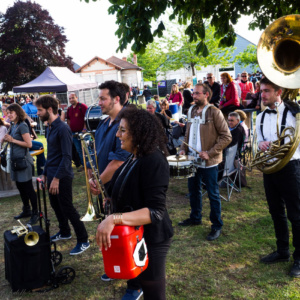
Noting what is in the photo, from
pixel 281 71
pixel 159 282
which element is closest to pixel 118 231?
pixel 159 282

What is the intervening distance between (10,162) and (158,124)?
3.92 meters

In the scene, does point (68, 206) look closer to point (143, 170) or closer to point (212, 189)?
point (212, 189)

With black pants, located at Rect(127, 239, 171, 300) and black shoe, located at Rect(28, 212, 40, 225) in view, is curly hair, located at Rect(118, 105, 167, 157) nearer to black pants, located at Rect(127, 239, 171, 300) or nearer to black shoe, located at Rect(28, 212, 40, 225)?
black pants, located at Rect(127, 239, 171, 300)

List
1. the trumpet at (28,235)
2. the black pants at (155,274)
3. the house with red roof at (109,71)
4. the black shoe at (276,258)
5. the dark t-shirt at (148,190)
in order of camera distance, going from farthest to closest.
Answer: the house with red roof at (109,71)
the black shoe at (276,258)
the trumpet at (28,235)
the black pants at (155,274)
the dark t-shirt at (148,190)

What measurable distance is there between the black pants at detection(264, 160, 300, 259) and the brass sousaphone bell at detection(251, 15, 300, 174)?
0.20 m

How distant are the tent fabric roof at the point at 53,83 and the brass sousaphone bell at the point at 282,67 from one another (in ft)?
41.4

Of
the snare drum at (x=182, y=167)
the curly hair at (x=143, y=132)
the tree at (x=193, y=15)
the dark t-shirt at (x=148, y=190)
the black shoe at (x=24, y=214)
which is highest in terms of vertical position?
the tree at (x=193, y=15)

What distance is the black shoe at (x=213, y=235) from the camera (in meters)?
4.35

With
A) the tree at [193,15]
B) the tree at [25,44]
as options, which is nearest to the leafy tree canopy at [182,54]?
the tree at [25,44]

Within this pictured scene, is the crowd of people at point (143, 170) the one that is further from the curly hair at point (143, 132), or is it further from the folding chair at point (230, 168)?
the folding chair at point (230, 168)

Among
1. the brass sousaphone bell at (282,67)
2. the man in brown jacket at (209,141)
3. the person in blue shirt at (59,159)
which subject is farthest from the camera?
the man in brown jacket at (209,141)

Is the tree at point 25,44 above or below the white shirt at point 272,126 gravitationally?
above

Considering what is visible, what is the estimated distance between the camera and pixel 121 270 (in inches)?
75.2

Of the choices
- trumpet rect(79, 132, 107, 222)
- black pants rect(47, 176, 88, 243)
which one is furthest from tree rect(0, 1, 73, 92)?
trumpet rect(79, 132, 107, 222)
